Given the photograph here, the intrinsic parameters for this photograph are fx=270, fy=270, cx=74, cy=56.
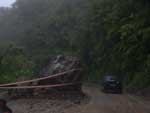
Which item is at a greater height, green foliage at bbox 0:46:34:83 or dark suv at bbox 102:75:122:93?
green foliage at bbox 0:46:34:83

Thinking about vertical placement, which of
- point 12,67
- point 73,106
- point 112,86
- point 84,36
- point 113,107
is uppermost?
point 84,36

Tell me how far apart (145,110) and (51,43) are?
15742 mm

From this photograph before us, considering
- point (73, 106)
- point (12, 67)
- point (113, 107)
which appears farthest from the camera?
point (12, 67)

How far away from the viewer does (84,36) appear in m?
22.4

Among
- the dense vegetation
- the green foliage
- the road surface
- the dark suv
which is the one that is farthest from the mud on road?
the dark suv

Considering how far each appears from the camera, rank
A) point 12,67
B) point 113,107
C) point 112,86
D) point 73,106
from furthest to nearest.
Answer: point 112,86 < point 12,67 < point 113,107 < point 73,106

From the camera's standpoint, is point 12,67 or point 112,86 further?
point 112,86

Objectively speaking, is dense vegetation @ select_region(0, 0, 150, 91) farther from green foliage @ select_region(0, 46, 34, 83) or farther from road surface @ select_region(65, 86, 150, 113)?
road surface @ select_region(65, 86, 150, 113)

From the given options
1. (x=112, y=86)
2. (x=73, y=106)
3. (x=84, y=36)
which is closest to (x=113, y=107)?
(x=73, y=106)

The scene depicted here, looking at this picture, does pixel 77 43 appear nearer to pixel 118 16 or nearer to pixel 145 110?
pixel 118 16

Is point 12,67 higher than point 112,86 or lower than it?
higher

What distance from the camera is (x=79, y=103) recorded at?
1185 cm

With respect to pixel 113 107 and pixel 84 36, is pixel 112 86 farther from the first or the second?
pixel 84 36

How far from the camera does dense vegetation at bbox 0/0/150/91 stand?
47.3 ft
